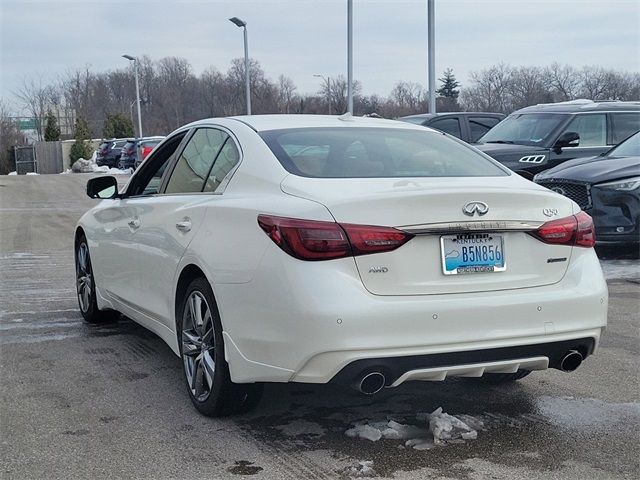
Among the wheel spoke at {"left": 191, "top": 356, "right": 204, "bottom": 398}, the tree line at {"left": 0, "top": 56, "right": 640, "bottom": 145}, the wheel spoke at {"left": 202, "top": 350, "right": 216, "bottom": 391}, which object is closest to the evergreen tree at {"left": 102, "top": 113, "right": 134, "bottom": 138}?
the tree line at {"left": 0, "top": 56, "right": 640, "bottom": 145}

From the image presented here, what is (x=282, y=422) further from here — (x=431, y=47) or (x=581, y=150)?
(x=431, y=47)

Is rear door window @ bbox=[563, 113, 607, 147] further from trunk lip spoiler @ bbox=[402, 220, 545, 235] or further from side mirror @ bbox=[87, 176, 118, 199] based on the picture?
trunk lip spoiler @ bbox=[402, 220, 545, 235]

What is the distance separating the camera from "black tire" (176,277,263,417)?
13.7 feet

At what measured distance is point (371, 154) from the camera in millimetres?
4516

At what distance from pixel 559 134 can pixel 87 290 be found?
27.4 feet

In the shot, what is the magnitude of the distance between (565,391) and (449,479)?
1559mm

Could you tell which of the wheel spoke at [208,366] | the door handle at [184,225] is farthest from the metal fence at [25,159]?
the wheel spoke at [208,366]

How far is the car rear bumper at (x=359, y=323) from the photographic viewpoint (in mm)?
3598

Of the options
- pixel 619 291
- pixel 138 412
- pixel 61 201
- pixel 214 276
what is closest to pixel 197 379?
pixel 138 412

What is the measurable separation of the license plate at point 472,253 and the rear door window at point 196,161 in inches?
64.1

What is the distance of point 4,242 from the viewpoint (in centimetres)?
1252

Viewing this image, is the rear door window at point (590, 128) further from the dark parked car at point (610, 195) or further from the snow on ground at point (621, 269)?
the snow on ground at point (621, 269)

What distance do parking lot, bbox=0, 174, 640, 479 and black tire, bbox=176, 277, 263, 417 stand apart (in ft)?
0.34

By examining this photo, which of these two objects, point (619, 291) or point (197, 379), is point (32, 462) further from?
point (619, 291)
